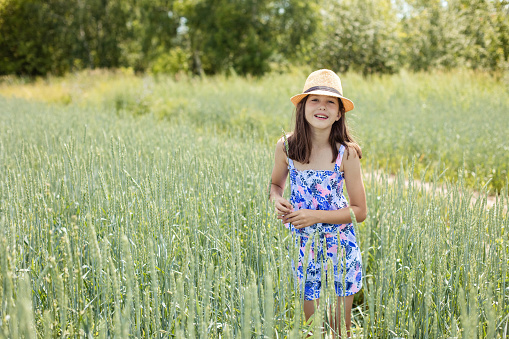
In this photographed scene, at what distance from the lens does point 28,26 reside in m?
23.2

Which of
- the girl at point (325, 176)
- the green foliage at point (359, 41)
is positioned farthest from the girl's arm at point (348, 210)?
the green foliage at point (359, 41)

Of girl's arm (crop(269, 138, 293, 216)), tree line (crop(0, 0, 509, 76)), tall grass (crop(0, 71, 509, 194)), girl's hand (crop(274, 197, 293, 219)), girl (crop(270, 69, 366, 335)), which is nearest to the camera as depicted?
girl's hand (crop(274, 197, 293, 219))

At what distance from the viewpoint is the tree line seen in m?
15.2

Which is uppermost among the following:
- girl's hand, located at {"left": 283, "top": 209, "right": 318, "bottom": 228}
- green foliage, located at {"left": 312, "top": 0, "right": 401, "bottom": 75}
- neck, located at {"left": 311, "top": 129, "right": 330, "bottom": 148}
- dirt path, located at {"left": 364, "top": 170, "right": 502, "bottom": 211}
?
green foliage, located at {"left": 312, "top": 0, "right": 401, "bottom": 75}

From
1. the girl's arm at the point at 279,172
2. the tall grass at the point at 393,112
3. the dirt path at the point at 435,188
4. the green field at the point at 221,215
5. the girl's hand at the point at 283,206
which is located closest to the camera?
the green field at the point at 221,215

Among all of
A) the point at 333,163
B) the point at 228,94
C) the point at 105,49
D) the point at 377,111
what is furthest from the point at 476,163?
the point at 105,49

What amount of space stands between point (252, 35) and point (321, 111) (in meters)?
16.2

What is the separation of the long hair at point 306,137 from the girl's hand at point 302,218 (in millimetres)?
250

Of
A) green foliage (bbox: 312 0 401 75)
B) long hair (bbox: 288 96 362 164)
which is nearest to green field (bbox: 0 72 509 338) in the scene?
long hair (bbox: 288 96 362 164)

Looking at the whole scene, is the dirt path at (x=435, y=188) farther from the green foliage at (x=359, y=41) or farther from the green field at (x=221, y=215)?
the green foliage at (x=359, y=41)

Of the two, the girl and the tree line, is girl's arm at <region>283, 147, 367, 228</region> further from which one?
the tree line

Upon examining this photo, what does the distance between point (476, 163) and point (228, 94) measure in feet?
20.2

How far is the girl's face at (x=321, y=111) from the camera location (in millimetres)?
1756

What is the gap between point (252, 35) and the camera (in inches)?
674
